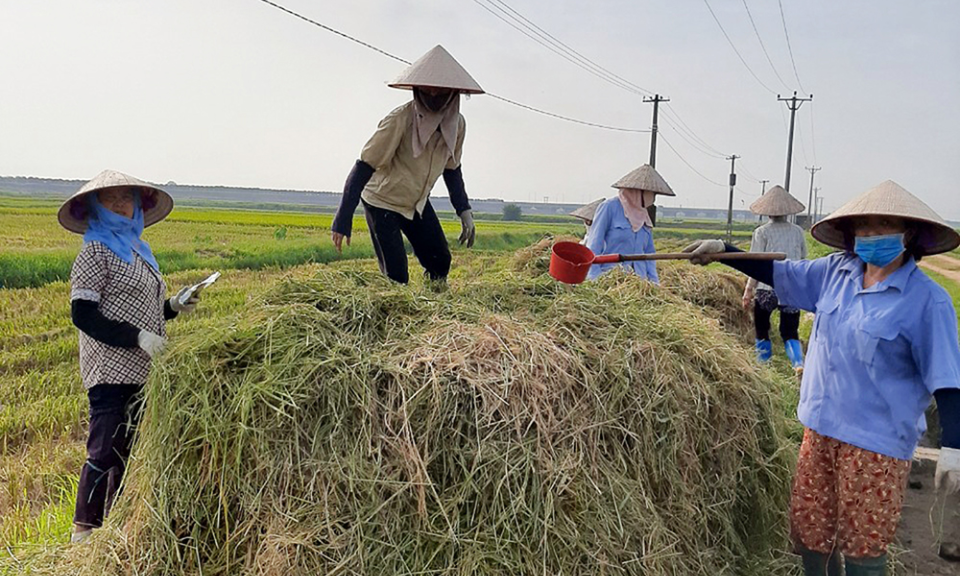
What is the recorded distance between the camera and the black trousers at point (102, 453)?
260cm

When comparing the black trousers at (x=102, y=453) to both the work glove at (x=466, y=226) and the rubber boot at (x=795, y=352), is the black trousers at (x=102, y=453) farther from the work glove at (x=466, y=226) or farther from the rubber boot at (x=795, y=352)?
the rubber boot at (x=795, y=352)

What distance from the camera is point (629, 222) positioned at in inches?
197

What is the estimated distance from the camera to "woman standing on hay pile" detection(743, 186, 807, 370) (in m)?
6.12

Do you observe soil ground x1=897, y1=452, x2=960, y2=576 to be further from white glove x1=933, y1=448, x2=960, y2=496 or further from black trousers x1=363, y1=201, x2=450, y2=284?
black trousers x1=363, y1=201, x2=450, y2=284

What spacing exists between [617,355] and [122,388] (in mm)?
2045

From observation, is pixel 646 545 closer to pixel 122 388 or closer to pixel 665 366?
pixel 665 366

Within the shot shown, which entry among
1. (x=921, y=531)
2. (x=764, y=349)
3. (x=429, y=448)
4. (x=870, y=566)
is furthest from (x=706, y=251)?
(x=764, y=349)

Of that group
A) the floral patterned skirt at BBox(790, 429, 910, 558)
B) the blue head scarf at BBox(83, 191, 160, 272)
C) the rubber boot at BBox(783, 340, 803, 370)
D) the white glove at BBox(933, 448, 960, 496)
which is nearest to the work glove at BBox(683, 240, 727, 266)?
the floral patterned skirt at BBox(790, 429, 910, 558)

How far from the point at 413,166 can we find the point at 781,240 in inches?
162

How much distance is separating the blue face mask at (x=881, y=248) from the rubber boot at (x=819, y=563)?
1.25 meters

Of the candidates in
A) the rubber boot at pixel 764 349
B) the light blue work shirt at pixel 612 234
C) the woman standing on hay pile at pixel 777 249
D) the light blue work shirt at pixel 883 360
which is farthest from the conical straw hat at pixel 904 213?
the rubber boot at pixel 764 349

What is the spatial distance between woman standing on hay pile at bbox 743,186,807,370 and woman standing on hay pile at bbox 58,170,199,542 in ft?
17.2

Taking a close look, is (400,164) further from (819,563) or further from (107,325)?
(819,563)

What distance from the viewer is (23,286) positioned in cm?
1116
